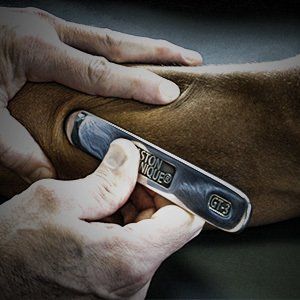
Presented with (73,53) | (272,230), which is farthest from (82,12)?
(272,230)

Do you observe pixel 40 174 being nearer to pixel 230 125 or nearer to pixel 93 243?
pixel 93 243

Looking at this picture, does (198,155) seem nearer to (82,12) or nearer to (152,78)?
(152,78)

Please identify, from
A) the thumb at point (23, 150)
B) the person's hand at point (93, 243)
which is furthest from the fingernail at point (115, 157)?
the thumb at point (23, 150)

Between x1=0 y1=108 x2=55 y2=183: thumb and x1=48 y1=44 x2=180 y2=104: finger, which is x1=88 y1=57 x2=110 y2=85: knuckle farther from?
x1=0 y1=108 x2=55 y2=183: thumb

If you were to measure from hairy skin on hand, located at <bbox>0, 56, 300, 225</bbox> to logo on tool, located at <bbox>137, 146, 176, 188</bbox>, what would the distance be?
4cm

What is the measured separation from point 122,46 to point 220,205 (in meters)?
0.31

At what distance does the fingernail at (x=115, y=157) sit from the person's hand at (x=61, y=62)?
0.29 ft

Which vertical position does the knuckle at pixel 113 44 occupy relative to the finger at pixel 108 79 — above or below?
above

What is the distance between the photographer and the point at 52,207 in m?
1.02

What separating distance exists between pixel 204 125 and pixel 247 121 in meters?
0.07

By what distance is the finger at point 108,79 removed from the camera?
102cm

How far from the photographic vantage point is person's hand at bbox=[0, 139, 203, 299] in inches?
39.5

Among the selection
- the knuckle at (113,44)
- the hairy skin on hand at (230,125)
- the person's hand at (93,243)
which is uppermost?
the knuckle at (113,44)

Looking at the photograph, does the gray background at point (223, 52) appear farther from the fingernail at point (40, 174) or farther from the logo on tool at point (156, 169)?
the fingernail at point (40, 174)
